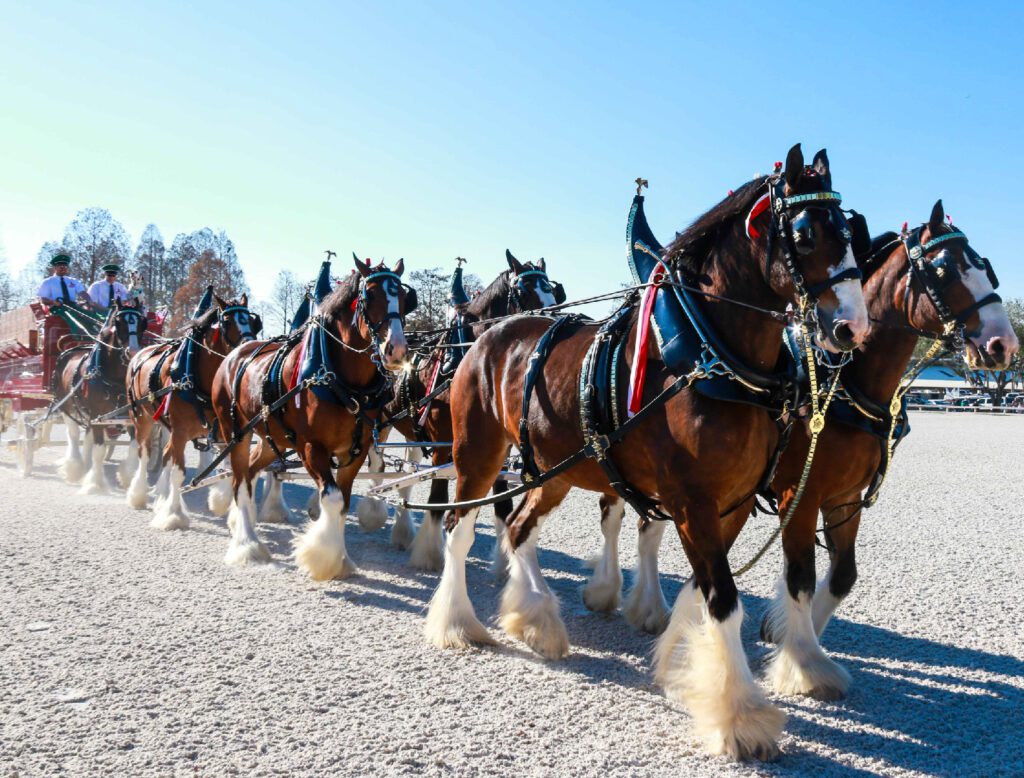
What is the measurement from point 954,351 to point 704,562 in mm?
2082

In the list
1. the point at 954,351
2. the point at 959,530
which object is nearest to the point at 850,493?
the point at 954,351

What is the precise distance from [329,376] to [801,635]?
3.99m

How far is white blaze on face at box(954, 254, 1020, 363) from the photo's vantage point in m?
3.85

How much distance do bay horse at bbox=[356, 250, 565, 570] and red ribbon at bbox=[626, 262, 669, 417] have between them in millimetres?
2887

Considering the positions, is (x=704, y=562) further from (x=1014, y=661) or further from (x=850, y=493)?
(x=1014, y=661)

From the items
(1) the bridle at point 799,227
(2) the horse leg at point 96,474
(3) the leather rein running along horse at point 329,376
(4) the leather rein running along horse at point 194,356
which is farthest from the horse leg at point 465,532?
(2) the horse leg at point 96,474

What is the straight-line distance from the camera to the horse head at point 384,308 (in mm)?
5840

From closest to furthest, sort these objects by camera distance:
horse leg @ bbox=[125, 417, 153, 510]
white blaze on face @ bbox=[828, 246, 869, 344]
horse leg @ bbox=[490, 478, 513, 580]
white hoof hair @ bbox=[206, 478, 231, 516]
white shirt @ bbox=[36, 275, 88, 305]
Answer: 1. white blaze on face @ bbox=[828, 246, 869, 344]
2. horse leg @ bbox=[490, 478, 513, 580]
3. white hoof hair @ bbox=[206, 478, 231, 516]
4. horse leg @ bbox=[125, 417, 153, 510]
5. white shirt @ bbox=[36, 275, 88, 305]

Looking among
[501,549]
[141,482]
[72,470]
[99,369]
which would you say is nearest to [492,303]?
[501,549]

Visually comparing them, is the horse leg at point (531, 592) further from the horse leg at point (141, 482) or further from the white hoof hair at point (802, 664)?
the horse leg at point (141, 482)

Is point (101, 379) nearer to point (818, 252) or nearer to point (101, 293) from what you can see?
point (101, 293)

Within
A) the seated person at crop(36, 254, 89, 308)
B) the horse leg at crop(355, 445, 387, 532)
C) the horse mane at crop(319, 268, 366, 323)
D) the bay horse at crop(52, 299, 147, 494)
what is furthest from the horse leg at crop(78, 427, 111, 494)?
the horse mane at crop(319, 268, 366, 323)

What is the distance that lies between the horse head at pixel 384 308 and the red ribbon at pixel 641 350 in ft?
8.02

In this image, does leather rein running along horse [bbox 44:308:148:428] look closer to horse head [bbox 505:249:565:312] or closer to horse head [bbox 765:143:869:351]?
horse head [bbox 505:249:565:312]
